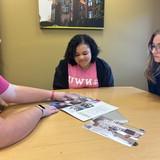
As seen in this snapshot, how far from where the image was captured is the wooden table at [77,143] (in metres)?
0.94

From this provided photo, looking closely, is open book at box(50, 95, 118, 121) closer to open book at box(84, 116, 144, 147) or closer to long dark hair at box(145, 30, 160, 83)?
open book at box(84, 116, 144, 147)

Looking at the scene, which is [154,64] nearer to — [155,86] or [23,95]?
[155,86]

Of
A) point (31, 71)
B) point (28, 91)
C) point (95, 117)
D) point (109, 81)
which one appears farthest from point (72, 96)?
point (31, 71)

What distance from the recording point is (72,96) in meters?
1.75

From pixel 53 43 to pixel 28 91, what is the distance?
137 centimetres

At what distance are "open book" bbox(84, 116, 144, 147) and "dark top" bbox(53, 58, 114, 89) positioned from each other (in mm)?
984

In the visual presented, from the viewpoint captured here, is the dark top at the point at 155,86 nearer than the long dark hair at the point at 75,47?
Yes

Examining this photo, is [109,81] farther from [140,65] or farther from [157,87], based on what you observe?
[140,65]

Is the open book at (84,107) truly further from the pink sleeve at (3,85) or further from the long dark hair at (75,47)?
the long dark hair at (75,47)

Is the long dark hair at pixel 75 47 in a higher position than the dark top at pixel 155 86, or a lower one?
higher

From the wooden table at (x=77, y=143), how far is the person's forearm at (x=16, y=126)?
0.03 m

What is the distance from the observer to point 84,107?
1.53m

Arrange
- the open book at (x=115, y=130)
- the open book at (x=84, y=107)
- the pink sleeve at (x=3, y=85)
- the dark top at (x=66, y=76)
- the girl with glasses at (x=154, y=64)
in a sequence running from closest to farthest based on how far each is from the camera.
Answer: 1. the open book at (x=115, y=130)
2. the open book at (x=84, y=107)
3. the pink sleeve at (x=3, y=85)
4. the girl with glasses at (x=154, y=64)
5. the dark top at (x=66, y=76)

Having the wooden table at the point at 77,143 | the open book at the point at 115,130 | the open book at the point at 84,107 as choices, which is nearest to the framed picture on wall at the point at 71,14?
the open book at the point at 84,107
